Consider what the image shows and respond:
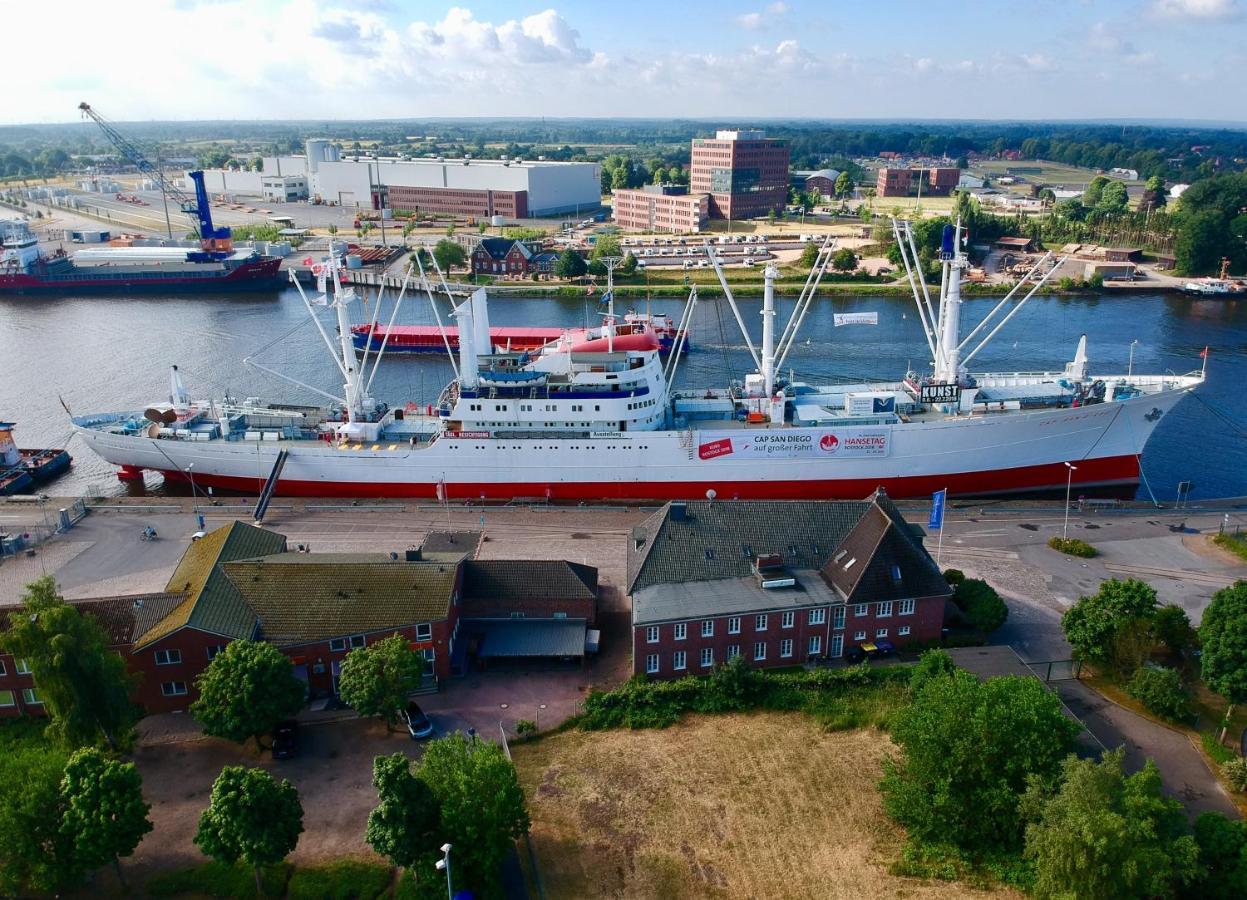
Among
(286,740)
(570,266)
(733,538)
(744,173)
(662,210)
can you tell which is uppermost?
(744,173)

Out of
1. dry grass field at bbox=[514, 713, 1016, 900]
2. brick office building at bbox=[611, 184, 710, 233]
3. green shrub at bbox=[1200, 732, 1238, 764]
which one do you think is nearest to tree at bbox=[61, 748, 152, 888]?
dry grass field at bbox=[514, 713, 1016, 900]

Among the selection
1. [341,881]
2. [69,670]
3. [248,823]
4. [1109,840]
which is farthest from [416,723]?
[1109,840]

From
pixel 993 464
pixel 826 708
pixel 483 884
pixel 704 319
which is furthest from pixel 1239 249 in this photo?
pixel 483 884

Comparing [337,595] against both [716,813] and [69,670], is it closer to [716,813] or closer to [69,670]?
[69,670]

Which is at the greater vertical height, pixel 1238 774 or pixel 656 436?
pixel 656 436

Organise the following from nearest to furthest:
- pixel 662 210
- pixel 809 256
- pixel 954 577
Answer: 1. pixel 954 577
2. pixel 809 256
3. pixel 662 210

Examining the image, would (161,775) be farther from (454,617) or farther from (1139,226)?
(1139,226)

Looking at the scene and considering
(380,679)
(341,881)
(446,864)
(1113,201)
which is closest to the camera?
(446,864)

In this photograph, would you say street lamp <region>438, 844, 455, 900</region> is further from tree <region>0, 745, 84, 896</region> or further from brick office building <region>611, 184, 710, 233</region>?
brick office building <region>611, 184, 710, 233</region>
